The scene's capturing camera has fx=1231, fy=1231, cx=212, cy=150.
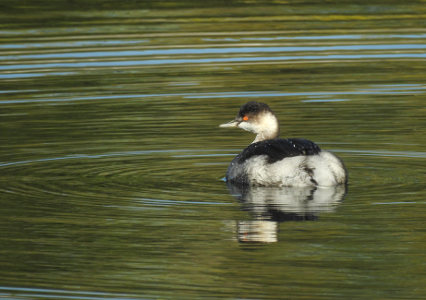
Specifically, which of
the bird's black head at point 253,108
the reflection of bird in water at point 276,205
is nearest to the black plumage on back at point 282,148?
the reflection of bird in water at point 276,205

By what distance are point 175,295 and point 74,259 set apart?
1.35 m

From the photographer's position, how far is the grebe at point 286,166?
39.5 ft

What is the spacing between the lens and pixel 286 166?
12.1 metres

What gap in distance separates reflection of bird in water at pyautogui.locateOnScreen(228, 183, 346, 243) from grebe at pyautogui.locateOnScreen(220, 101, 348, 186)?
7 cm

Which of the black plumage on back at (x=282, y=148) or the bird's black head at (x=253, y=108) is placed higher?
the bird's black head at (x=253, y=108)

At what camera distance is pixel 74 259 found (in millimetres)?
9742

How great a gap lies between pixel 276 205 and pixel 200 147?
3.06 metres

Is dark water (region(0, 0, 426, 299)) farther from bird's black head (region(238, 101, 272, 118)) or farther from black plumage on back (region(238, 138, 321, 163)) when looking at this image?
bird's black head (region(238, 101, 272, 118))

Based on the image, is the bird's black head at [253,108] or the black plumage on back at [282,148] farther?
the bird's black head at [253,108]

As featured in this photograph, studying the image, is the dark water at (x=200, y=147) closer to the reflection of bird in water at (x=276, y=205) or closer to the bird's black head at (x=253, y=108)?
the reflection of bird in water at (x=276, y=205)

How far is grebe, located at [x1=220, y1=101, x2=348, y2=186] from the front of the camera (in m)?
12.0

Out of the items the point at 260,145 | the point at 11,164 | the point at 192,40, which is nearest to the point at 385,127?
the point at 260,145

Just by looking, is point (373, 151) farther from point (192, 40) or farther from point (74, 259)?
point (192, 40)

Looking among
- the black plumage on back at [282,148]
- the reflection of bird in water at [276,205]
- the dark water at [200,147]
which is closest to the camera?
the dark water at [200,147]
